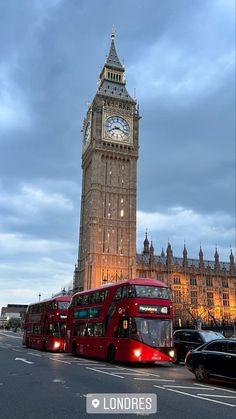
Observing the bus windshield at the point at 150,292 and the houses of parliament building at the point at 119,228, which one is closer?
the bus windshield at the point at 150,292

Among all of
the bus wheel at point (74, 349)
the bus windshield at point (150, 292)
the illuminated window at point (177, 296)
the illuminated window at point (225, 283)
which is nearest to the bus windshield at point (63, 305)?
the bus wheel at point (74, 349)

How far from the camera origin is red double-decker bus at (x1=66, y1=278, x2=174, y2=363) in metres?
21.8

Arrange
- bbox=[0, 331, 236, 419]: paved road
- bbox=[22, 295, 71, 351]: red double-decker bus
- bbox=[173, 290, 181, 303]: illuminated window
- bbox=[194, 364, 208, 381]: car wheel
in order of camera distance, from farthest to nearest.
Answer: bbox=[173, 290, 181, 303]: illuminated window < bbox=[22, 295, 71, 351]: red double-decker bus < bbox=[194, 364, 208, 381]: car wheel < bbox=[0, 331, 236, 419]: paved road

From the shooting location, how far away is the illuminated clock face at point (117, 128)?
3890 inches

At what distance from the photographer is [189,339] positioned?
23906 millimetres

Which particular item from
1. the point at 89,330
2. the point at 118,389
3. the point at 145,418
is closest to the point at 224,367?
the point at 118,389

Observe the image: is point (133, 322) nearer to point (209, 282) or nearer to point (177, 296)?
point (177, 296)

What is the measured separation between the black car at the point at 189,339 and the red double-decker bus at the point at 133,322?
1748 millimetres

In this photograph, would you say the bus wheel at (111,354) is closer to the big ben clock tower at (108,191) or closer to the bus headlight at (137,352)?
the bus headlight at (137,352)

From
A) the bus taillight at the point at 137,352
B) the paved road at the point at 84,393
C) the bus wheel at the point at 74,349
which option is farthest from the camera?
the bus wheel at the point at 74,349

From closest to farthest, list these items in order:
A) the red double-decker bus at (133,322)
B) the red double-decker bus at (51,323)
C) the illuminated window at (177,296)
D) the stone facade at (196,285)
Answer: the red double-decker bus at (133,322), the red double-decker bus at (51,323), the illuminated window at (177,296), the stone facade at (196,285)

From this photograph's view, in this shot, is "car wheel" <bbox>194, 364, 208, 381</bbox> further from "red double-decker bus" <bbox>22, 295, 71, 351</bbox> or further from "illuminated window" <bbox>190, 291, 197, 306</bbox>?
"illuminated window" <bbox>190, 291, 197, 306</bbox>

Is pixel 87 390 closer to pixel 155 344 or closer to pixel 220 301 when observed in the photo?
pixel 155 344

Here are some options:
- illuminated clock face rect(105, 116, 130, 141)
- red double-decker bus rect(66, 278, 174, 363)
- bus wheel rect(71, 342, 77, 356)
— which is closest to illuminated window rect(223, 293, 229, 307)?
illuminated clock face rect(105, 116, 130, 141)
